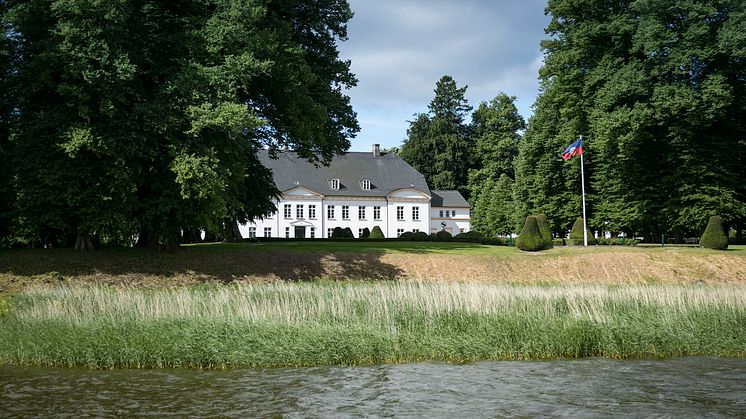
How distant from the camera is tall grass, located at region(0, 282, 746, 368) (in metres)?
12.1

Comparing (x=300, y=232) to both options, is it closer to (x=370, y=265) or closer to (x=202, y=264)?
(x=370, y=265)

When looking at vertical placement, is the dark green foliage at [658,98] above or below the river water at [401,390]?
above

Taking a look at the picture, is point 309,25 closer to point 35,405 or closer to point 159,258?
point 159,258

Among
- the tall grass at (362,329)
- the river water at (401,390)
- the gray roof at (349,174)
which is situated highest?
the gray roof at (349,174)

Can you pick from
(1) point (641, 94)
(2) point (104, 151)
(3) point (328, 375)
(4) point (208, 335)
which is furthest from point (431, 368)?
(1) point (641, 94)

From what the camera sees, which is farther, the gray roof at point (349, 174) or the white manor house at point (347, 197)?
the gray roof at point (349, 174)

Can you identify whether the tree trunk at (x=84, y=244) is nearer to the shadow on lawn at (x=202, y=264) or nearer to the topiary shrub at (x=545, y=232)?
the shadow on lawn at (x=202, y=264)

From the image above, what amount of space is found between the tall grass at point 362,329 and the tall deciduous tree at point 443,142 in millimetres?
68447

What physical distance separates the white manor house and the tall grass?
173ft

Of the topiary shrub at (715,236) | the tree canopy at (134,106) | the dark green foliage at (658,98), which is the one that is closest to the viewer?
the tree canopy at (134,106)

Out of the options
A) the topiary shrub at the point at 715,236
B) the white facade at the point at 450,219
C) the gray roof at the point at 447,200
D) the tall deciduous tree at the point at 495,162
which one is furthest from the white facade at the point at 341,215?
the topiary shrub at the point at 715,236

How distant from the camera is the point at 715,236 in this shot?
32781mm

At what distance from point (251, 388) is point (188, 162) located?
1342 centimetres

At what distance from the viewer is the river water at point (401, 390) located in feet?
29.9
